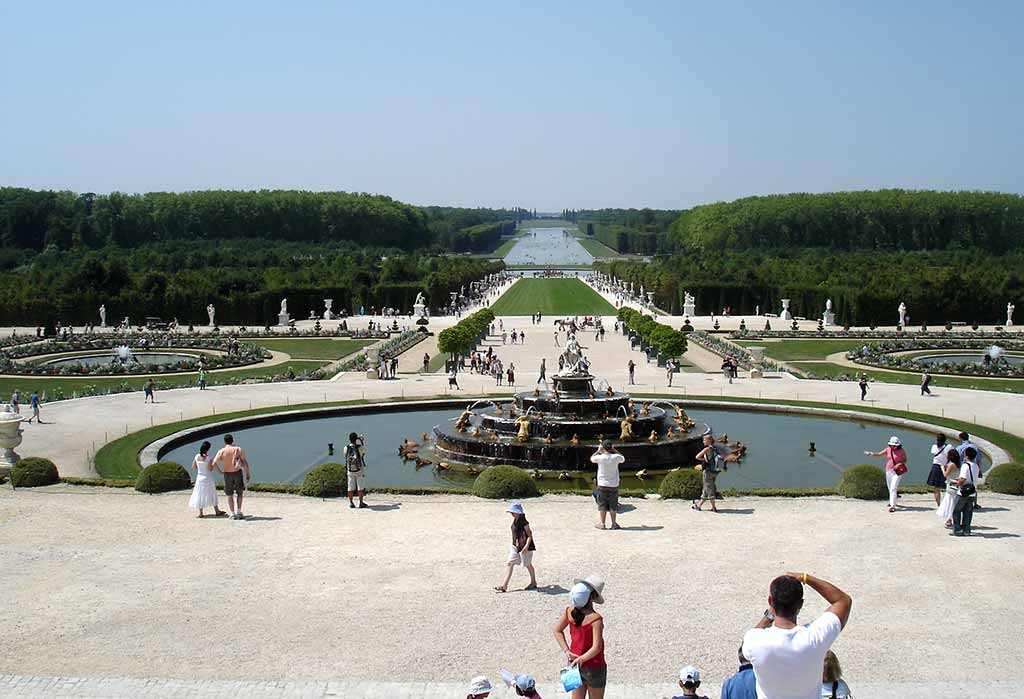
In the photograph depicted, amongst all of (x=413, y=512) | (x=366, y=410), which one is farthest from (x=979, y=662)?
(x=366, y=410)

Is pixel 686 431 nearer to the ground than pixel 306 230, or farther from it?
nearer to the ground

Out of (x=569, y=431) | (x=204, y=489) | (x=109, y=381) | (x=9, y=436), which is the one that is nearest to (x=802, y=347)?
(x=109, y=381)

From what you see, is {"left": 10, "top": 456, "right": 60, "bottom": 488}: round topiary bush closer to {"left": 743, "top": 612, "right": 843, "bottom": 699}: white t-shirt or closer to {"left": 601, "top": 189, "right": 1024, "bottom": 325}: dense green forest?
{"left": 743, "top": 612, "right": 843, "bottom": 699}: white t-shirt

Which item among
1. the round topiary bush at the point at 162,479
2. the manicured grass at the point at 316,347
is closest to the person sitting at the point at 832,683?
the round topiary bush at the point at 162,479

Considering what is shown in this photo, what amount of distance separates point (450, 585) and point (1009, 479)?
11.9 meters

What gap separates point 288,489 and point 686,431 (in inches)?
511

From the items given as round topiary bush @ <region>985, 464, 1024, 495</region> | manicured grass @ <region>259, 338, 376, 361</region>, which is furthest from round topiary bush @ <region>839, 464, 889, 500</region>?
manicured grass @ <region>259, 338, 376, 361</region>

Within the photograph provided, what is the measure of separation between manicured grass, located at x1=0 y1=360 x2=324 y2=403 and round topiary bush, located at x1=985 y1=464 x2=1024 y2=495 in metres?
34.0

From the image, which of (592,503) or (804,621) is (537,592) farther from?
(592,503)

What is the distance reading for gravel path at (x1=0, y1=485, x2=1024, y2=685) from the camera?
12500 millimetres

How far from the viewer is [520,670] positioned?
1212 cm

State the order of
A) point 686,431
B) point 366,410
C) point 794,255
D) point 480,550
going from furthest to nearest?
point 794,255
point 366,410
point 686,431
point 480,550

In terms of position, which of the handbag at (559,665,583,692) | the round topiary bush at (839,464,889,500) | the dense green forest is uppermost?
the dense green forest

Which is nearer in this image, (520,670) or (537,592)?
(520,670)
